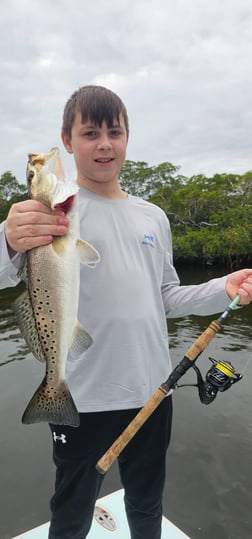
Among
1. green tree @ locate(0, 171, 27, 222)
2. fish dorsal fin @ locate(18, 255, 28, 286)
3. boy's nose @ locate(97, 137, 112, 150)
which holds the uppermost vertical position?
green tree @ locate(0, 171, 27, 222)

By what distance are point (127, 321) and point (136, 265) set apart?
32cm

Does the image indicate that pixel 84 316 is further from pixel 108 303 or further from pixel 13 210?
pixel 13 210

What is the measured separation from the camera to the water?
4391 millimetres

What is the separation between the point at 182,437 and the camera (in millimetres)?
6297

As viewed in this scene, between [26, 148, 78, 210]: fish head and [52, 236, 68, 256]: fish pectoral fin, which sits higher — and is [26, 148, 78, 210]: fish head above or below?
above

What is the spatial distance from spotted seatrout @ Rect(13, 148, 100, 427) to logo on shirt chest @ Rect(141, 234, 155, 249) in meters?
0.58

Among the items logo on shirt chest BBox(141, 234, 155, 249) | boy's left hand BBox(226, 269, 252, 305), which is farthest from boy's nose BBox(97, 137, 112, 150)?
boy's left hand BBox(226, 269, 252, 305)

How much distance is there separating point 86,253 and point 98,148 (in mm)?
626

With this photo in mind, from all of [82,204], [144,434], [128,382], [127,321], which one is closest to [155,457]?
[144,434]

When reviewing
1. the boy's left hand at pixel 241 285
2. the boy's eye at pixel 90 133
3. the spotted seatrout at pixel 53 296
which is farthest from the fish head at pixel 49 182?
the boy's left hand at pixel 241 285

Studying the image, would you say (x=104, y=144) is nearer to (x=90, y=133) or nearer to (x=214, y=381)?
(x=90, y=133)

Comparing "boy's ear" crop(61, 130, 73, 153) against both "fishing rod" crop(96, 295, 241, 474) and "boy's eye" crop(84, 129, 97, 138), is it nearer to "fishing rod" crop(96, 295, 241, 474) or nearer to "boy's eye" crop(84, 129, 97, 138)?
"boy's eye" crop(84, 129, 97, 138)

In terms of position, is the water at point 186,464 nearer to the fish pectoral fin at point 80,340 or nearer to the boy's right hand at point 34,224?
the fish pectoral fin at point 80,340

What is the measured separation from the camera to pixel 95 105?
75.4 inches
